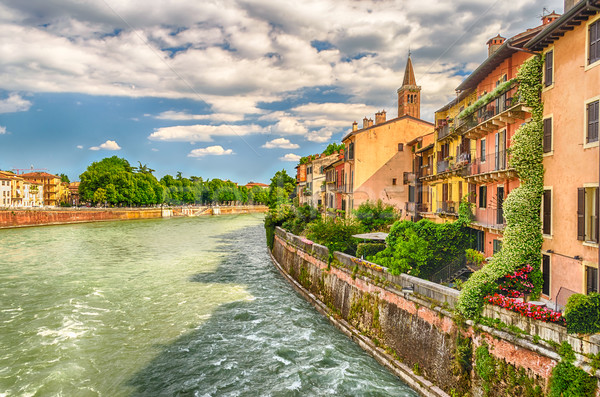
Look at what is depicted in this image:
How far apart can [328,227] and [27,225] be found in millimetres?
64463

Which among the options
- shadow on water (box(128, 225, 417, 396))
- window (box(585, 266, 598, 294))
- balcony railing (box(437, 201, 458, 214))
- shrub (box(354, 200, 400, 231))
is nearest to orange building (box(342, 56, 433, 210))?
shrub (box(354, 200, 400, 231))

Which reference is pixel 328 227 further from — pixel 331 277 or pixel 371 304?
pixel 371 304

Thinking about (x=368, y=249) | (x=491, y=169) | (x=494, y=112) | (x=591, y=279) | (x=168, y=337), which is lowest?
(x=168, y=337)

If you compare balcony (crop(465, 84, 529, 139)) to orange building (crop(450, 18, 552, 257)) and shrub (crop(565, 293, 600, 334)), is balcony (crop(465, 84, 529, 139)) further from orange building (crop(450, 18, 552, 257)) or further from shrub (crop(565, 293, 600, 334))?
shrub (crop(565, 293, 600, 334))

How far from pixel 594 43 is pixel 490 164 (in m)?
6.55

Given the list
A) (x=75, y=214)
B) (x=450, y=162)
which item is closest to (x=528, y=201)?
(x=450, y=162)

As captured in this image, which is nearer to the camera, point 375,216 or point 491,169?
point 491,169

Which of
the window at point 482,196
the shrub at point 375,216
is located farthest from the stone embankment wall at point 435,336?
the shrub at point 375,216

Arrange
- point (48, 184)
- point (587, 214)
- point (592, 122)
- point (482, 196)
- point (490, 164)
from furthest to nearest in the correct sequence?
1. point (48, 184)
2. point (482, 196)
3. point (490, 164)
4. point (587, 214)
5. point (592, 122)

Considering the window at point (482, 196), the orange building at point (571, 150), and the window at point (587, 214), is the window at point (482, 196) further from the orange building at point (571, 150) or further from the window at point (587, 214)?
the window at point (587, 214)

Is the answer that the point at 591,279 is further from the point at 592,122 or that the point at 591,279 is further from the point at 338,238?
the point at 338,238

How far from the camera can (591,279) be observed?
10742 millimetres

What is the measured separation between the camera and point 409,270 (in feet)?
53.7

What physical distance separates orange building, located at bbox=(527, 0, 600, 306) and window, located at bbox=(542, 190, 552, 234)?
3cm
